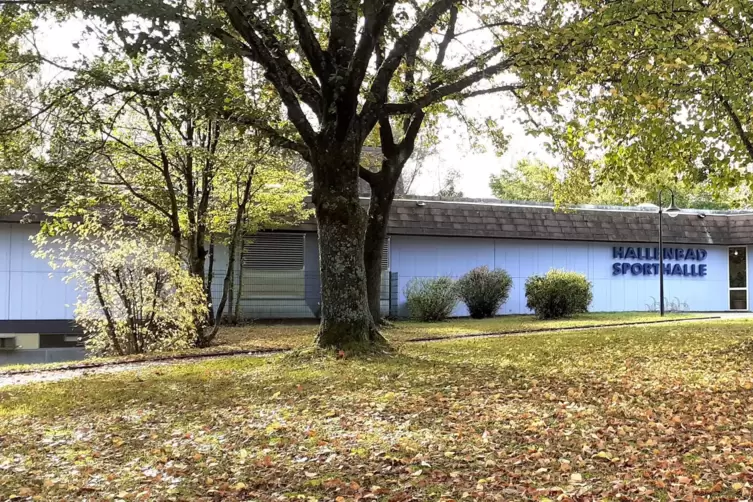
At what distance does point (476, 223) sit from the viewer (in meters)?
20.8

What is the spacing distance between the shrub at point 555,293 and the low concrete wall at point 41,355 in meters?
12.2

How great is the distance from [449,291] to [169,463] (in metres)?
14.1

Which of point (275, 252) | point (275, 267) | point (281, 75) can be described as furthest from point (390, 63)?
point (275, 267)

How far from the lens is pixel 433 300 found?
18359 mm

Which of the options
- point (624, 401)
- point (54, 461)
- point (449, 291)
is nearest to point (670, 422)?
point (624, 401)

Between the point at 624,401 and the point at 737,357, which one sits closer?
the point at 624,401

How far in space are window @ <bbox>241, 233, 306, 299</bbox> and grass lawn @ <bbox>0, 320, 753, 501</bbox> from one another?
1032 centimetres

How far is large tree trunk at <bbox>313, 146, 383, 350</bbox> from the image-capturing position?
9.20 metres

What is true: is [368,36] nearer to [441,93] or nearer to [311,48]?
[311,48]

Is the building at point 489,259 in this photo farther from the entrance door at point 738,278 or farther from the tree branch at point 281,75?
the tree branch at point 281,75

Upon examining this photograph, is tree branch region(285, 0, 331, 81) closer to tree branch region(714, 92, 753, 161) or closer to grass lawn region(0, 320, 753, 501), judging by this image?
grass lawn region(0, 320, 753, 501)

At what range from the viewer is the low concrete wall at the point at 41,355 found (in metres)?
17.4

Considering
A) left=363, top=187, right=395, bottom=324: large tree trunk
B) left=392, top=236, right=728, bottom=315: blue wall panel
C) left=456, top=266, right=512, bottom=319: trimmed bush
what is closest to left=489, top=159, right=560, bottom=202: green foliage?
left=392, top=236, right=728, bottom=315: blue wall panel

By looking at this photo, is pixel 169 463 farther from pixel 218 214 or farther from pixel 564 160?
pixel 564 160
